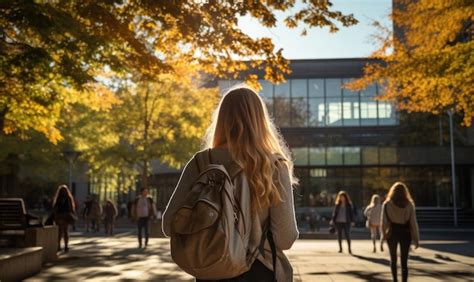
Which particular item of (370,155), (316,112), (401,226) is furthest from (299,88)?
(401,226)

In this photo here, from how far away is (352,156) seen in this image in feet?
149

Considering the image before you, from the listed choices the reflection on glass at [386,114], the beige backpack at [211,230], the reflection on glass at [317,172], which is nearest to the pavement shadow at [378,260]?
the beige backpack at [211,230]

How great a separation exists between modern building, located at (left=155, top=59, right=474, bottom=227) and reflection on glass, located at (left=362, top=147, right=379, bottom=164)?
0.07 metres

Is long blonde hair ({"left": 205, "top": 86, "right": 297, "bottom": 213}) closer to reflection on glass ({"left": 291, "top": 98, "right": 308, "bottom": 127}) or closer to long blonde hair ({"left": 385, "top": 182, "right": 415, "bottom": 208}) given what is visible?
long blonde hair ({"left": 385, "top": 182, "right": 415, "bottom": 208})

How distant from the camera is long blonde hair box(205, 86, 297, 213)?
10.4ft

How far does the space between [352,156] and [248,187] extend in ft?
142

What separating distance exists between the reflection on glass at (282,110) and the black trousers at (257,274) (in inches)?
1944

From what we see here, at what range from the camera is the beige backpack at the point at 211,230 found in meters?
2.88

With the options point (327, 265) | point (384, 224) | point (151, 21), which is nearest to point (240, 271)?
point (384, 224)

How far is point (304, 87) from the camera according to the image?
52.3m

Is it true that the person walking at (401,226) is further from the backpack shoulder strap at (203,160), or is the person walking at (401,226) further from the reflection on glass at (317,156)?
the reflection on glass at (317,156)

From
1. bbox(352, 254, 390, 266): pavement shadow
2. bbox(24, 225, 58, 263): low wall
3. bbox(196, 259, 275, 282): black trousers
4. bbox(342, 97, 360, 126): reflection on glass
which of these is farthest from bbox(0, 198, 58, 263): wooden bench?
bbox(342, 97, 360, 126): reflection on glass

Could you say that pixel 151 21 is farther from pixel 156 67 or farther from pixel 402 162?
pixel 402 162

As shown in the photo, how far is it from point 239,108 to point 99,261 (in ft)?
39.5
